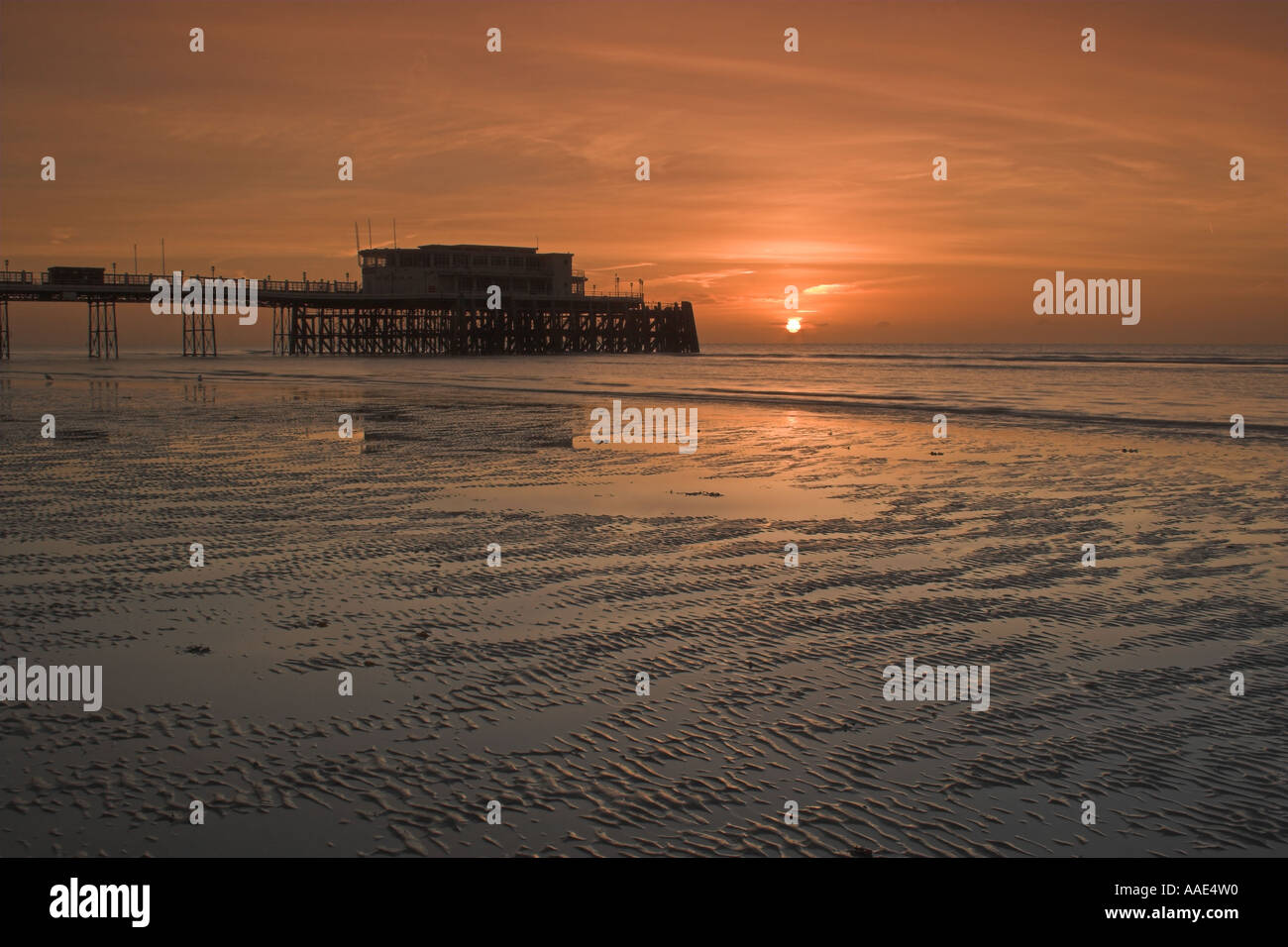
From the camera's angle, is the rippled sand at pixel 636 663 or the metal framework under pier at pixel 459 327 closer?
the rippled sand at pixel 636 663

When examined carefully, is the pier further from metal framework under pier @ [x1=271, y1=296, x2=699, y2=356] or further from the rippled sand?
the rippled sand

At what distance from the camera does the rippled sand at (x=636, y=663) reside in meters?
4.25

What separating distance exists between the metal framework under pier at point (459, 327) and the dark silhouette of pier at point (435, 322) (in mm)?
103

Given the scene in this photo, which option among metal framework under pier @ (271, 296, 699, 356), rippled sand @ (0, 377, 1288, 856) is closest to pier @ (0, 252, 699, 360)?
metal framework under pier @ (271, 296, 699, 356)

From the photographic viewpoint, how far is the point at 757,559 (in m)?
9.35

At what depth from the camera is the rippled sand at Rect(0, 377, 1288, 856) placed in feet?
14.0

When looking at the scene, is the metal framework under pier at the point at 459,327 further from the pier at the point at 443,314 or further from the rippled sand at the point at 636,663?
the rippled sand at the point at 636,663

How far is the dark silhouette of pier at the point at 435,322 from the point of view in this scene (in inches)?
3280

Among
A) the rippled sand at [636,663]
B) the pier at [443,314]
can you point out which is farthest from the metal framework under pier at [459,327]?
the rippled sand at [636,663]

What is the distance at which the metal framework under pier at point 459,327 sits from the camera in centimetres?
9544

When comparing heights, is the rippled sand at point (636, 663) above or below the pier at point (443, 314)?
below

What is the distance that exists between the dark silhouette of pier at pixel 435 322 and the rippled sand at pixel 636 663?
256 feet

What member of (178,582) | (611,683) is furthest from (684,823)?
(178,582)

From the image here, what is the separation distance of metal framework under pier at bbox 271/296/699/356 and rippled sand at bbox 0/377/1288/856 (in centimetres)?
8382
